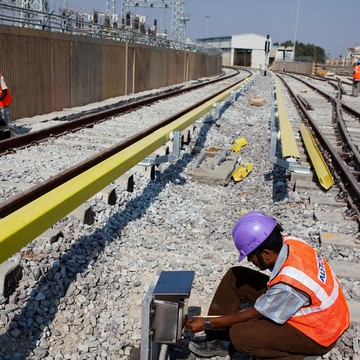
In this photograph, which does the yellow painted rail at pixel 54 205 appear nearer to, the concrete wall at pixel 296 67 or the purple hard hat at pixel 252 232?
the purple hard hat at pixel 252 232

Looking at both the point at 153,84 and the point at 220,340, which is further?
the point at 153,84

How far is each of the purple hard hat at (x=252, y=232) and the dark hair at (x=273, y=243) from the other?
0.03 metres

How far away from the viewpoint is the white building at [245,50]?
105 metres

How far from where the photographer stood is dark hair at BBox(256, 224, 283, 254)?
10.3 ft

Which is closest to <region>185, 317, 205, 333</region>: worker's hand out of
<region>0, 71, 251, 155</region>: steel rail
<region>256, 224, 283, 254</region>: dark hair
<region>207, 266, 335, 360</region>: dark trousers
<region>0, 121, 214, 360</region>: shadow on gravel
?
<region>207, 266, 335, 360</region>: dark trousers

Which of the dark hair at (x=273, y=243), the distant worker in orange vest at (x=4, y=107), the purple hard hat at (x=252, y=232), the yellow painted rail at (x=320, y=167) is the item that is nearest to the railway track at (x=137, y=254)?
the yellow painted rail at (x=320, y=167)

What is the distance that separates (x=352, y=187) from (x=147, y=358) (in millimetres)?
4941

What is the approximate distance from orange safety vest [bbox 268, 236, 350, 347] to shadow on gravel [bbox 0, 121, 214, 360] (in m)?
1.68

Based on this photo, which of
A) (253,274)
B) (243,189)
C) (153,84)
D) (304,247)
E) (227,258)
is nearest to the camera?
(304,247)

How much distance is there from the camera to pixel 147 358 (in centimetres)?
301

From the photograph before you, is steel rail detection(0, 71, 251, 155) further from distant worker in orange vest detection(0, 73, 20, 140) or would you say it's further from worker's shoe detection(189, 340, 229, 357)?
worker's shoe detection(189, 340, 229, 357)

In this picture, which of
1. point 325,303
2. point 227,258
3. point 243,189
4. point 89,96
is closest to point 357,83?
point 89,96

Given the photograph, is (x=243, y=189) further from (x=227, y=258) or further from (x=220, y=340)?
(x=220, y=340)

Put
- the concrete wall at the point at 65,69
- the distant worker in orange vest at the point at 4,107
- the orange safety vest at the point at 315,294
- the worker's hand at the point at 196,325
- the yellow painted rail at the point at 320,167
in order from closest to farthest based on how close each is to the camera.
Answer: the orange safety vest at the point at 315,294 < the worker's hand at the point at 196,325 < the yellow painted rail at the point at 320,167 < the distant worker in orange vest at the point at 4,107 < the concrete wall at the point at 65,69
